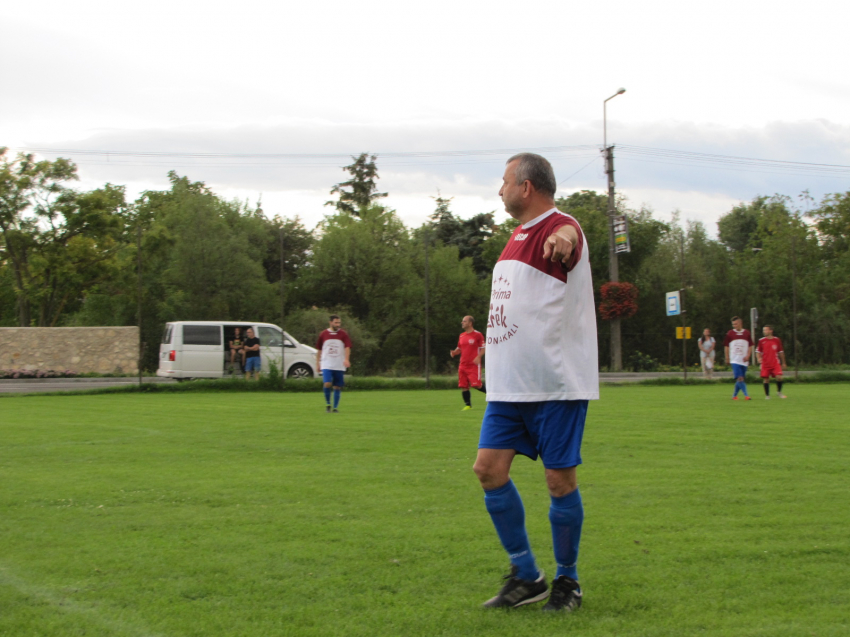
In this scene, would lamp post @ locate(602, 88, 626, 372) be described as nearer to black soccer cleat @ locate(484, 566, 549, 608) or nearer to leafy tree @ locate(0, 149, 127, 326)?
leafy tree @ locate(0, 149, 127, 326)

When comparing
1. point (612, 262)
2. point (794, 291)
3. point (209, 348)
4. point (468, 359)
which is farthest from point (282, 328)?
point (794, 291)

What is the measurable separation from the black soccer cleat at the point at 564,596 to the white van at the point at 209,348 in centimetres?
1968

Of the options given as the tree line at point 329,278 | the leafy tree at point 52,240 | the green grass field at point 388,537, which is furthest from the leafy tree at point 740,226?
the green grass field at point 388,537

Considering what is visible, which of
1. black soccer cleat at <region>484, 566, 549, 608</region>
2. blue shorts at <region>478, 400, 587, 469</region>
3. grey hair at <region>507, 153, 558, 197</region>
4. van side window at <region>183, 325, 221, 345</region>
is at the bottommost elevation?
black soccer cleat at <region>484, 566, 549, 608</region>

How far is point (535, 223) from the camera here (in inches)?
146

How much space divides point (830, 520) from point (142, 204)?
4539 cm

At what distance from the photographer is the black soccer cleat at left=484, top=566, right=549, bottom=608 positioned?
3.55 m

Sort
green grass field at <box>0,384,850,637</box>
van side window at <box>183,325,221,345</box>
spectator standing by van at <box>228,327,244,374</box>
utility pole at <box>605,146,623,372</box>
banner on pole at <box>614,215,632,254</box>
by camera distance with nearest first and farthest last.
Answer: green grass field at <box>0,384,850,637</box>, spectator standing by van at <box>228,327,244,374</box>, van side window at <box>183,325,221,345</box>, utility pole at <box>605,146,623,372</box>, banner on pole at <box>614,215,632,254</box>

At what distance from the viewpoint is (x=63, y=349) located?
27516mm

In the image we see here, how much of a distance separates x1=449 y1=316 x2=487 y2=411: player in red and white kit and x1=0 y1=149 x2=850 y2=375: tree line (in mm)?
7637

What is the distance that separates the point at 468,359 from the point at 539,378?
1317 cm

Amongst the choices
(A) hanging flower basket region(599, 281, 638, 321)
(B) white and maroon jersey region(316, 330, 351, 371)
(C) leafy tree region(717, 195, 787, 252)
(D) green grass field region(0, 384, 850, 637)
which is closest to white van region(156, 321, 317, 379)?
(B) white and maroon jersey region(316, 330, 351, 371)

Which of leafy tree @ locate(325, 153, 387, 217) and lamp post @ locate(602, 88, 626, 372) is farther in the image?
leafy tree @ locate(325, 153, 387, 217)

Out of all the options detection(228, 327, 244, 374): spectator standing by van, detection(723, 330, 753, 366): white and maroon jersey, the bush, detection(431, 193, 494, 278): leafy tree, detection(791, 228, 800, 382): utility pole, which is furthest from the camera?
detection(431, 193, 494, 278): leafy tree
